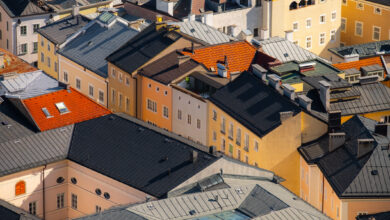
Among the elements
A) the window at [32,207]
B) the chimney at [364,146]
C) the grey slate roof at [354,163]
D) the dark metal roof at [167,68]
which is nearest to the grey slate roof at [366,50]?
the dark metal roof at [167,68]

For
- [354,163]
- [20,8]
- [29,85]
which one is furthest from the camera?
[20,8]

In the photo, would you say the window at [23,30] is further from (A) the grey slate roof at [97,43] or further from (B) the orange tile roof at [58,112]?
(B) the orange tile roof at [58,112]

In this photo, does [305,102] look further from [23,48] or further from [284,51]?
[23,48]

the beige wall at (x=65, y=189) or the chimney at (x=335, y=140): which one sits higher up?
the chimney at (x=335, y=140)

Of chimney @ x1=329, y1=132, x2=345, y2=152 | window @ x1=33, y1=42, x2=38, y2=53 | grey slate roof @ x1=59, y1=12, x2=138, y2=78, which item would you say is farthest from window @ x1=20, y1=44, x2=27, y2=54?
chimney @ x1=329, y1=132, x2=345, y2=152

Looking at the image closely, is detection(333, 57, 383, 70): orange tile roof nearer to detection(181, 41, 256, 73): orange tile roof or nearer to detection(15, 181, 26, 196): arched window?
detection(181, 41, 256, 73): orange tile roof

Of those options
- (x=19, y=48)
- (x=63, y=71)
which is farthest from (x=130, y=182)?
(x=19, y=48)

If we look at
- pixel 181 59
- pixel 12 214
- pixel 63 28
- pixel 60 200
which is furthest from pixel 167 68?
pixel 12 214

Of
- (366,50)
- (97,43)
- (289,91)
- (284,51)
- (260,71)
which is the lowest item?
(366,50)
